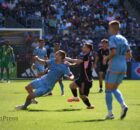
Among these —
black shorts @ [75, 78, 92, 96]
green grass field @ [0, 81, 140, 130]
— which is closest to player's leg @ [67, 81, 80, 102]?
black shorts @ [75, 78, 92, 96]

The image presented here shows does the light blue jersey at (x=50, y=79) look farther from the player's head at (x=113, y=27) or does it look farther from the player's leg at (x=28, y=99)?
the player's head at (x=113, y=27)

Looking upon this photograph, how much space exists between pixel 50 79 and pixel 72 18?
27.9m

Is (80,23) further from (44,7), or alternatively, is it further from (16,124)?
(16,124)

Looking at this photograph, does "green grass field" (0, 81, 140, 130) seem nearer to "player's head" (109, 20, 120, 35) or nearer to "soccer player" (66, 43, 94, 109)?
"soccer player" (66, 43, 94, 109)

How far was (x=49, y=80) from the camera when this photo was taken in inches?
697

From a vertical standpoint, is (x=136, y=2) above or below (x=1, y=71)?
above

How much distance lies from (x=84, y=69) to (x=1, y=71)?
686 inches

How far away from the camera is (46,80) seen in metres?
17.6

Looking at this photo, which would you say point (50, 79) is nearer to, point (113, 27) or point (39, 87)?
point (39, 87)

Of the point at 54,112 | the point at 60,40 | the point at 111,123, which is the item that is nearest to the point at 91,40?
the point at 60,40

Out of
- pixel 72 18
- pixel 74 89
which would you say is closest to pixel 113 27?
pixel 74 89

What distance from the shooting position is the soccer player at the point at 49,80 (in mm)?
17203

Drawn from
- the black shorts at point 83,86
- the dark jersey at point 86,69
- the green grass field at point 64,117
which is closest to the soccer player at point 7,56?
the green grass field at point 64,117

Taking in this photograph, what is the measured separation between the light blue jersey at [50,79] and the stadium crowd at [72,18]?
2338 cm
